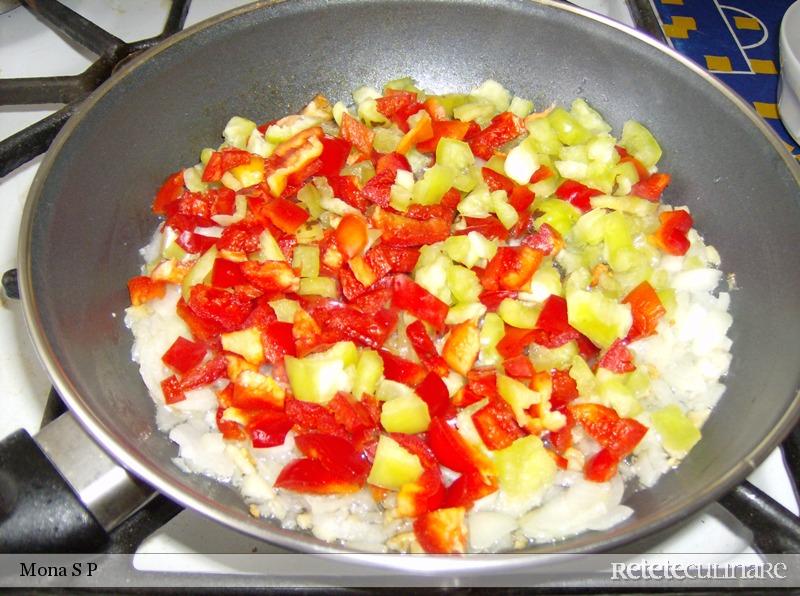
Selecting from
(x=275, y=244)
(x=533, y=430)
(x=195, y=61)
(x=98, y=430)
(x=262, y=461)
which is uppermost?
(x=195, y=61)

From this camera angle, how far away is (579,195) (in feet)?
4.84

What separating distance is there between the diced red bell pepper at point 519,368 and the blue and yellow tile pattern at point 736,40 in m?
1.28

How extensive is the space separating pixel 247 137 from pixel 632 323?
0.88 metres

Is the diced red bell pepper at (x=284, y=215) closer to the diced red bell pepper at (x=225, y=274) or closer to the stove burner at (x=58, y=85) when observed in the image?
the diced red bell pepper at (x=225, y=274)

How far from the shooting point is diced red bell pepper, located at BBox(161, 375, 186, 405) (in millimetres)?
1235

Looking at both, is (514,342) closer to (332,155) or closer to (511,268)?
(511,268)

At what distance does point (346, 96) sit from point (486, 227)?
0.53 m

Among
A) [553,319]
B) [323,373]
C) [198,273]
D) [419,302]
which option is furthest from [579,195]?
[198,273]

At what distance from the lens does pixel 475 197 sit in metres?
1.42

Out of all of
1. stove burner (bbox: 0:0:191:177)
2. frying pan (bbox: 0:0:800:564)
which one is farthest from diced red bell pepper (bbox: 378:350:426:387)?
stove burner (bbox: 0:0:191:177)

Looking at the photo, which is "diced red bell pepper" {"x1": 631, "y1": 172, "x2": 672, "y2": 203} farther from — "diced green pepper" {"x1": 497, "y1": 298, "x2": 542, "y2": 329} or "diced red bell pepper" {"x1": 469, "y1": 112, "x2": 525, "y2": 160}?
"diced green pepper" {"x1": 497, "y1": 298, "x2": 542, "y2": 329}

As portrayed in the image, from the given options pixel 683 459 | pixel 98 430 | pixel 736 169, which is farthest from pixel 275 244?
pixel 736 169

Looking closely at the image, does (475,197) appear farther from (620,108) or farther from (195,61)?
(195,61)

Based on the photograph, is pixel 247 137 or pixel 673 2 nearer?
pixel 247 137
